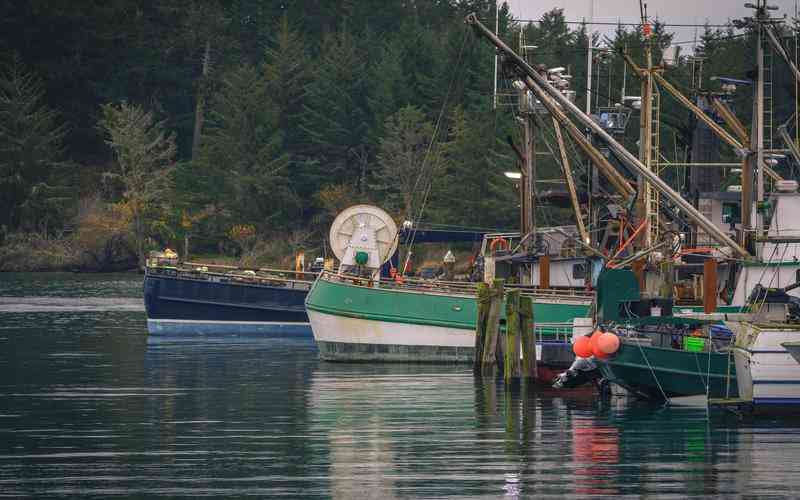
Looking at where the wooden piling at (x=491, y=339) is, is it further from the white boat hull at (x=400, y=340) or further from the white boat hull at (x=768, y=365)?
the white boat hull at (x=768, y=365)

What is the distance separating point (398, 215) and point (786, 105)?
27.4 m

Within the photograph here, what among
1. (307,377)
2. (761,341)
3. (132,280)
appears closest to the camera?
(761,341)

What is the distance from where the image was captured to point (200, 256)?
424 feet

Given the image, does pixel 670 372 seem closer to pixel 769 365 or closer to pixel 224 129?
pixel 769 365

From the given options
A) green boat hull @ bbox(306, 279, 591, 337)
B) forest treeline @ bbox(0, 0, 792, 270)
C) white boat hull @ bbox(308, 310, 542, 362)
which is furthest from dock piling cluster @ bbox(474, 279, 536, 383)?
forest treeline @ bbox(0, 0, 792, 270)

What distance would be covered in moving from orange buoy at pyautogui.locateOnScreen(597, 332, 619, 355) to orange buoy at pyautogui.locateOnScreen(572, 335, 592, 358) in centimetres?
118

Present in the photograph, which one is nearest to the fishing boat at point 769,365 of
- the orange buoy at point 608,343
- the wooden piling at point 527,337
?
the orange buoy at point 608,343

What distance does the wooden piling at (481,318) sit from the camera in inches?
1638

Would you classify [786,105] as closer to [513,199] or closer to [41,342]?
[513,199]

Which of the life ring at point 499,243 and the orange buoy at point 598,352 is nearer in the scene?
the orange buoy at point 598,352

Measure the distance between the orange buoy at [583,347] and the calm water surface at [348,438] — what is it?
1099 millimetres

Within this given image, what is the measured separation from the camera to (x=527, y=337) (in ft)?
128

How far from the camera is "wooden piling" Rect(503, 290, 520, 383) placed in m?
38.8

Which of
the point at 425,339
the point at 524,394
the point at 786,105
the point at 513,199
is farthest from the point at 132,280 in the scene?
the point at 524,394
